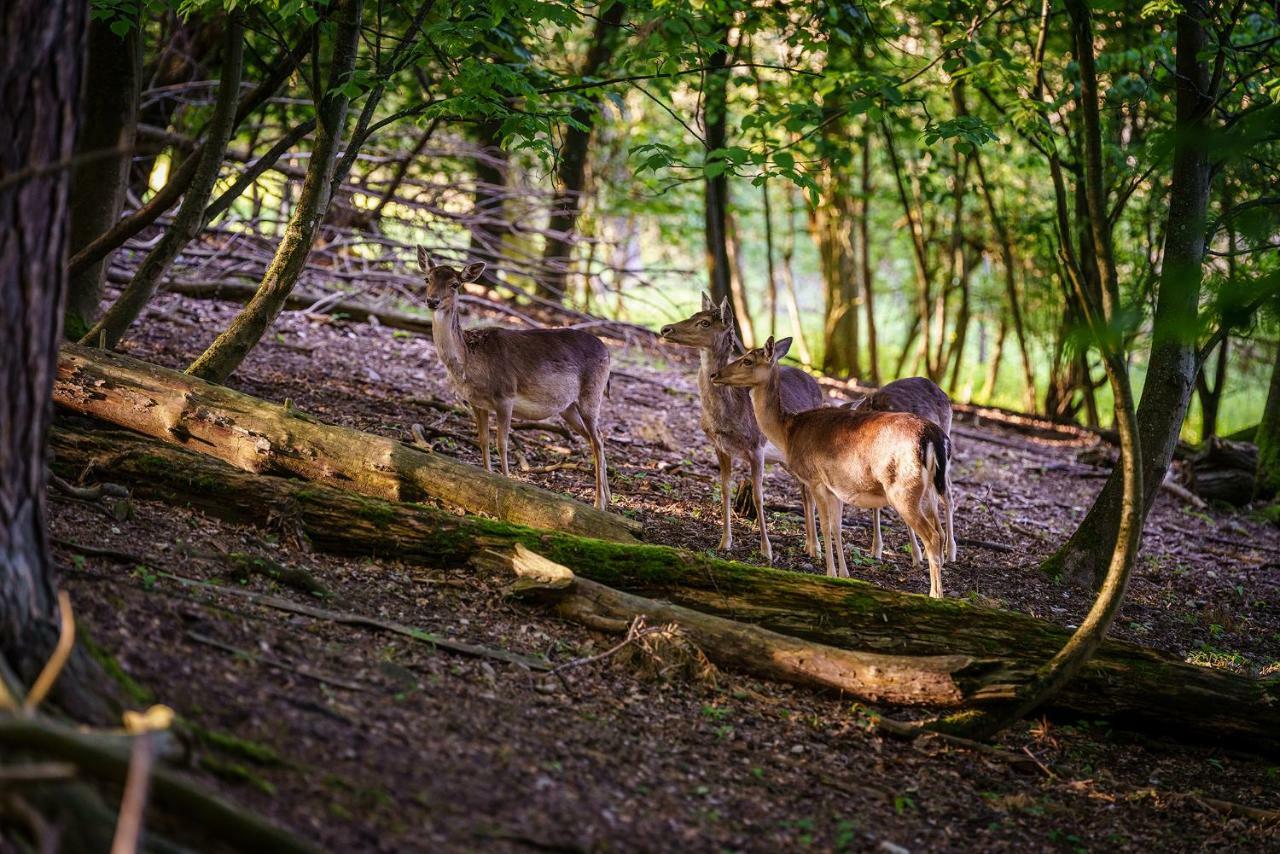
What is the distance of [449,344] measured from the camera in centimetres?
898

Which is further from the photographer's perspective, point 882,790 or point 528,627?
point 528,627

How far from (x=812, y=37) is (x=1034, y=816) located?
232 inches

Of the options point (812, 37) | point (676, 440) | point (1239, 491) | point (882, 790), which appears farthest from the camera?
point (1239, 491)

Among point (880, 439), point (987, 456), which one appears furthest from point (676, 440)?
point (987, 456)

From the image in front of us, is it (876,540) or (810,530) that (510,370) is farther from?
(876,540)

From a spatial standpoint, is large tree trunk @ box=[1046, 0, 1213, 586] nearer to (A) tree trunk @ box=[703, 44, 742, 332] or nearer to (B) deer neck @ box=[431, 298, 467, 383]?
(B) deer neck @ box=[431, 298, 467, 383]

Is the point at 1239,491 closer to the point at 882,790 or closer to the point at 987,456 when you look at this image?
the point at 987,456

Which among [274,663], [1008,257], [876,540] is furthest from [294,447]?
[1008,257]

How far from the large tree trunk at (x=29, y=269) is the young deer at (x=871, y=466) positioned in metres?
5.06

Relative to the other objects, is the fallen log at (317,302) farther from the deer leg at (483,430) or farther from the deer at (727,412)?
the deer at (727,412)

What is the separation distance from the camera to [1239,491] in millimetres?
12773

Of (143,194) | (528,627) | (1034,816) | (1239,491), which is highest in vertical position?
(143,194)

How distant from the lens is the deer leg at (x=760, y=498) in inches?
313

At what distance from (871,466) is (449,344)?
137 inches
